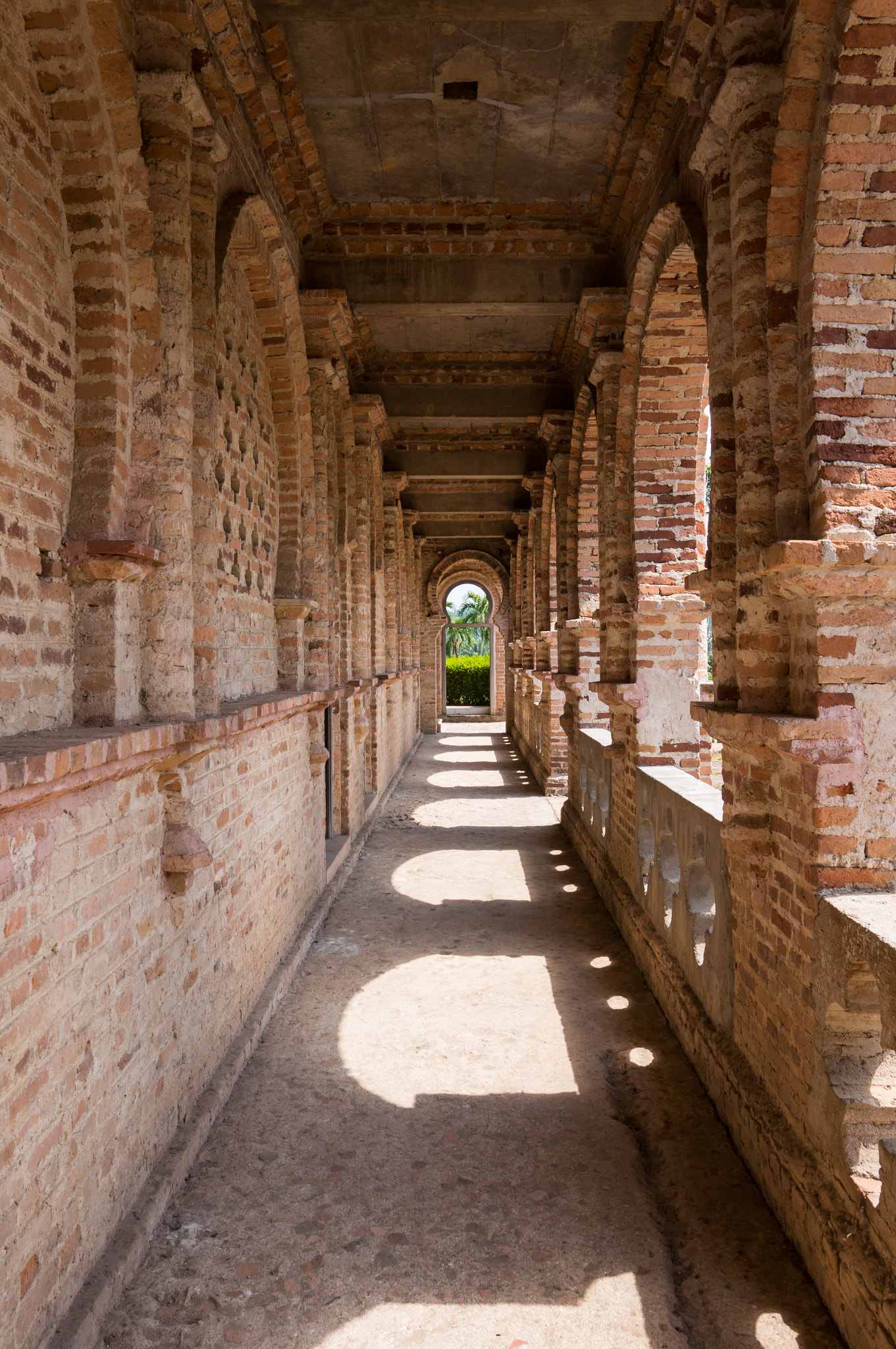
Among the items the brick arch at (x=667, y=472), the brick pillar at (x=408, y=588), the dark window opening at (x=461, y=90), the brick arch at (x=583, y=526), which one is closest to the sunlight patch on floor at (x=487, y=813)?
the brick arch at (x=583, y=526)

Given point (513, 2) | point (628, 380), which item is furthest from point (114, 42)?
point (628, 380)

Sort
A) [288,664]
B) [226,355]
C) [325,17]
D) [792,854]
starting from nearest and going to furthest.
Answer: [792,854]
[325,17]
[226,355]
[288,664]

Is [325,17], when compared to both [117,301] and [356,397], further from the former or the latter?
[356,397]

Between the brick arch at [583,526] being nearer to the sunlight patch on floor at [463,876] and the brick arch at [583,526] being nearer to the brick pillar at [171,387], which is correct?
the sunlight patch on floor at [463,876]

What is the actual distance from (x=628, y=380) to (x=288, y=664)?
3.39m

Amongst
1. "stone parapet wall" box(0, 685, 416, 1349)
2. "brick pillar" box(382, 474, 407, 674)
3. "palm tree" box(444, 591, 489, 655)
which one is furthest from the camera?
"palm tree" box(444, 591, 489, 655)

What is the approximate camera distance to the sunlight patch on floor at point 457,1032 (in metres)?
4.03

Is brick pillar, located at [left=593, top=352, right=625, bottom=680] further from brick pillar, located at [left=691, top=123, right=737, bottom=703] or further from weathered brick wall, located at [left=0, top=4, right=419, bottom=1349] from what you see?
weathered brick wall, located at [left=0, top=4, right=419, bottom=1349]

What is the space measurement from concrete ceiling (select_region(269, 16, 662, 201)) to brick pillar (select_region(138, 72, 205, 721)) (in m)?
1.57

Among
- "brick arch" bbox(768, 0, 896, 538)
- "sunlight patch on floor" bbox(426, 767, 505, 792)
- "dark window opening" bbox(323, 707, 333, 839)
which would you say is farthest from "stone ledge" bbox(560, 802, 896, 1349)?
"sunlight patch on floor" bbox(426, 767, 505, 792)

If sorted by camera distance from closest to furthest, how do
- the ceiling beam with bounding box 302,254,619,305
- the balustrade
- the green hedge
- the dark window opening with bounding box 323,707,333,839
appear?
the balustrade < the ceiling beam with bounding box 302,254,619,305 < the dark window opening with bounding box 323,707,333,839 < the green hedge

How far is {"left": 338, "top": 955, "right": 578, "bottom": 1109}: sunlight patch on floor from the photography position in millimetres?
4031

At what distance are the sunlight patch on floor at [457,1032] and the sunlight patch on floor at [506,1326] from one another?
49.0 inches

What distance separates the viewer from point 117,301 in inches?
122
